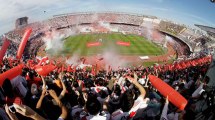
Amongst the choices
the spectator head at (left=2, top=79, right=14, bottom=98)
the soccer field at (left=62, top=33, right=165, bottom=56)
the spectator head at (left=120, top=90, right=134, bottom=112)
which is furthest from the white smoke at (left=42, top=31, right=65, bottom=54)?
the spectator head at (left=2, top=79, right=14, bottom=98)

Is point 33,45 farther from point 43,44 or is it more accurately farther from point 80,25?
point 80,25

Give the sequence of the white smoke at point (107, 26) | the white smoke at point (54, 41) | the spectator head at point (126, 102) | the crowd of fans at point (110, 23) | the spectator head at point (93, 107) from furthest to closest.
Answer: the white smoke at point (107, 26) → the crowd of fans at point (110, 23) → the white smoke at point (54, 41) → the spectator head at point (126, 102) → the spectator head at point (93, 107)

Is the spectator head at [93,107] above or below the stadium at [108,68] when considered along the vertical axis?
above

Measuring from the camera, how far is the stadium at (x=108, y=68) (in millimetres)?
5098

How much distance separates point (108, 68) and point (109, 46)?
1523 centimetres

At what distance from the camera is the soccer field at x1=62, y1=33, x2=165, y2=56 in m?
42.6

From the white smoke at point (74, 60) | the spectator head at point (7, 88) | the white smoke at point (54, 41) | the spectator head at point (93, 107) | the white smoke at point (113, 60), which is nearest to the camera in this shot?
the spectator head at point (93, 107)

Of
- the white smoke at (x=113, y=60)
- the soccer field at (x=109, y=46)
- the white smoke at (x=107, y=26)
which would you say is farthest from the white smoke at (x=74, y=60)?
the white smoke at (x=107, y=26)

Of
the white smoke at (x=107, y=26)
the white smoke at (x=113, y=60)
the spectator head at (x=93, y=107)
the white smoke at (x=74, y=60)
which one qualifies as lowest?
the white smoke at (x=107, y=26)

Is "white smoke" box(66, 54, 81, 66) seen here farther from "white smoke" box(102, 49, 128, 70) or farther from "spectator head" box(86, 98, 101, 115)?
"spectator head" box(86, 98, 101, 115)

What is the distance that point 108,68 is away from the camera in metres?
31.5

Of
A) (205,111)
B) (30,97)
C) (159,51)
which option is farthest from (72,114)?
(159,51)

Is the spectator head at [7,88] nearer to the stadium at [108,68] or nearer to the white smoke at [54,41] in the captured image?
the stadium at [108,68]

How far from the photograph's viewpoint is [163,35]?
60.3 metres
